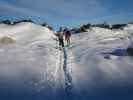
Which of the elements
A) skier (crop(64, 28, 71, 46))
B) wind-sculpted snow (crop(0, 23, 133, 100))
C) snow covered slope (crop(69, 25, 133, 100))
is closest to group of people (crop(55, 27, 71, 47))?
skier (crop(64, 28, 71, 46))

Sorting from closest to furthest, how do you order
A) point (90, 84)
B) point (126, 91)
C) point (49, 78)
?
point (126, 91) → point (90, 84) → point (49, 78)

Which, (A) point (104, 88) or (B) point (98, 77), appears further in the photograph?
(B) point (98, 77)

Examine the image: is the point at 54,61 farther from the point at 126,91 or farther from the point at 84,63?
the point at 126,91

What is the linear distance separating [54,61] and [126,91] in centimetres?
821

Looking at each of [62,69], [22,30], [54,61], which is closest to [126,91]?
[62,69]

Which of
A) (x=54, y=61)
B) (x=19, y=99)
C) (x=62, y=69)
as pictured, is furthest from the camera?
(x=54, y=61)

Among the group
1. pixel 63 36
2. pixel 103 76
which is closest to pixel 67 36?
pixel 63 36

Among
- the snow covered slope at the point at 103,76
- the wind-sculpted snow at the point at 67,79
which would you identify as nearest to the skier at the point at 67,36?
the wind-sculpted snow at the point at 67,79

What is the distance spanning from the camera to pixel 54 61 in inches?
736

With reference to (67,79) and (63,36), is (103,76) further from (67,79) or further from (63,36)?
(63,36)

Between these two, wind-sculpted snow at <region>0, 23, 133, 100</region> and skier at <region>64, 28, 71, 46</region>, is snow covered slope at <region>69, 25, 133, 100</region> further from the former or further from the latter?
skier at <region>64, 28, 71, 46</region>

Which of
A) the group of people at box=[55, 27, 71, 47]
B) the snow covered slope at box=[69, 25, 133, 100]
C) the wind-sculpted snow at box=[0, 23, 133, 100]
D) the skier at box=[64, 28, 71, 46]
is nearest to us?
the wind-sculpted snow at box=[0, 23, 133, 100]

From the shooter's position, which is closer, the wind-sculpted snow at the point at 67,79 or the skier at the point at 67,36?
the wind-sculpted snow at the point at 67,79

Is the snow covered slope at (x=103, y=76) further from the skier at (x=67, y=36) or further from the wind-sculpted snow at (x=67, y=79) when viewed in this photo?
the skier at (x=67, y=36)
